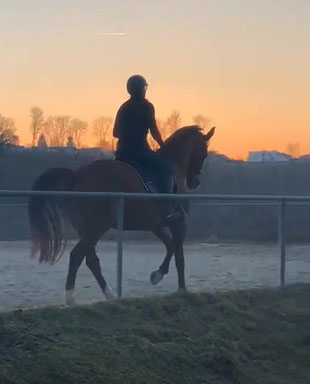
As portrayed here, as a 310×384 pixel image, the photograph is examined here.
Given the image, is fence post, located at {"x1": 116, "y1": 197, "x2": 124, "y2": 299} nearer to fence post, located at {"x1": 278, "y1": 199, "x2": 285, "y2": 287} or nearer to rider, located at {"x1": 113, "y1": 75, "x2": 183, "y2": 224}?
rider, located at {"x1": 113, "y1": 75, "x2": 183, "y2": 224}

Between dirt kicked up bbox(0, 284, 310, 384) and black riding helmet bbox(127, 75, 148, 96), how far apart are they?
2854mm

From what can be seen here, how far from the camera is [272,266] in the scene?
13164 mm

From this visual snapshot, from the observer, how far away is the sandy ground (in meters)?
10.4

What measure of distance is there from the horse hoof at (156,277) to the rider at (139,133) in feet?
2.42

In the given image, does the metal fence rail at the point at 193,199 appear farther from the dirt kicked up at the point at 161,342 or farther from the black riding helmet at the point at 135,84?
the black riding helmet at the point at 135,84

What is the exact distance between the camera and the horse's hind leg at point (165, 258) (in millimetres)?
11867

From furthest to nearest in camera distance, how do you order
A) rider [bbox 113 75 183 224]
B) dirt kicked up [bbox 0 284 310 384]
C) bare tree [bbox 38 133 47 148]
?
bare tree [bbox 38 133 47 148], rider [bbox 113 75 183 224], dirt kicked up [bbox 0 284 310 384]

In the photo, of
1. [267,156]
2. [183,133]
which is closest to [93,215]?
[183,133]

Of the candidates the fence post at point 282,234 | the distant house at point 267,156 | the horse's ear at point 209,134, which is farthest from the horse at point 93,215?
the distant house at point 267,156

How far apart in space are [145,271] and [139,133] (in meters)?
1.74

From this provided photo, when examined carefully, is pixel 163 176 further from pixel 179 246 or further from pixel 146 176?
pixel 179 246

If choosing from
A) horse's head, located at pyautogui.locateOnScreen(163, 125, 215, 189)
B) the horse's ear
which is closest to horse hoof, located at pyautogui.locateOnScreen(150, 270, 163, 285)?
horse's head, located at pyautogui.locateOnScreen(163, 125, 215, 189)

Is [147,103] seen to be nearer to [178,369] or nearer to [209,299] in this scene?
[209,299]

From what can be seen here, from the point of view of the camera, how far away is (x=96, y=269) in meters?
11.4
